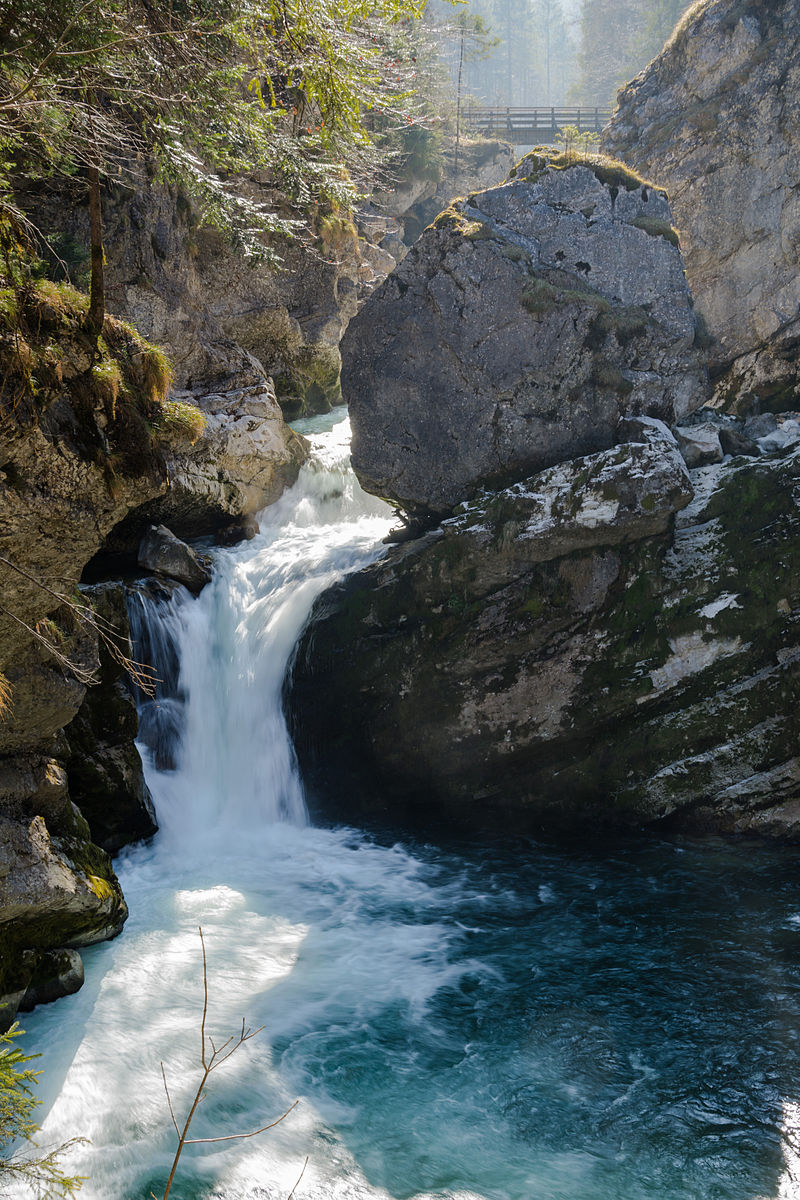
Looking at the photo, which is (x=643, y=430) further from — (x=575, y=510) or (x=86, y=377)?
(x=86, y=377)

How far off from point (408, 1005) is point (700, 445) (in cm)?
816

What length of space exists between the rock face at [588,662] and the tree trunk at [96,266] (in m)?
5.43

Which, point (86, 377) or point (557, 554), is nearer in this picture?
point (86, 377)

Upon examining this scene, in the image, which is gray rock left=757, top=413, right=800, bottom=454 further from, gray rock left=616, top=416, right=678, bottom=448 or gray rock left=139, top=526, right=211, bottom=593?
gray rock left=139, top=526, right=211, bottom=593

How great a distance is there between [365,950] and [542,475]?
20.3 feet

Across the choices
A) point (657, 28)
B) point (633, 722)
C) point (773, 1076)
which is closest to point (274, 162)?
point (633, 722)

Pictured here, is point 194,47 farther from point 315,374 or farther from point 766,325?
point 315,374

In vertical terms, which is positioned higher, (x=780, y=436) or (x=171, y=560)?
(x=780, y=436)

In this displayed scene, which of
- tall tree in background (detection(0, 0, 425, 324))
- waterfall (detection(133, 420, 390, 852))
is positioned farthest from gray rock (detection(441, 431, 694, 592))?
tall tree in background (detection(0, 0, 425, 324))

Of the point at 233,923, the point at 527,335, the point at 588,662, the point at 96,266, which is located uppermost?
the point at 527,335

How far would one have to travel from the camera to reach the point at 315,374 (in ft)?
65.0

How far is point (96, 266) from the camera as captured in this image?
638 cm

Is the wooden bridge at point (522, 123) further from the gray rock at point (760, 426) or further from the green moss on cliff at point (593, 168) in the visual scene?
the gray rock at point (760, 426)

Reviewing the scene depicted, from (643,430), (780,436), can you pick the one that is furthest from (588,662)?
(780,436)
